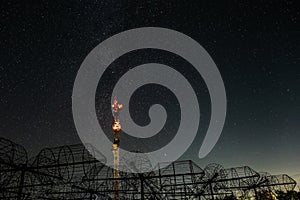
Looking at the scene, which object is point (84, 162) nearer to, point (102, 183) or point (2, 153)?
point (2, 153)

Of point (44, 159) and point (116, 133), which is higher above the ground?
point (116, 133)

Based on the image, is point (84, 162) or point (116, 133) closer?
point (84, 162)

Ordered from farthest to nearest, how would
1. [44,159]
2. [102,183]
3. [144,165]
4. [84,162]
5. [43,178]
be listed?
1. [102,183]
2. [144,165]
3. [43,178]
4. [44,159]
5. [84,162]

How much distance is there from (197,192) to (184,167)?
3.57 metres

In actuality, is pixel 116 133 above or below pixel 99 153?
above

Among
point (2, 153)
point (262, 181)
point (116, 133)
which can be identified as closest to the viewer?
point (2, 153)

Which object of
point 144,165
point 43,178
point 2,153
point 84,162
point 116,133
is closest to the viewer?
point 2,153

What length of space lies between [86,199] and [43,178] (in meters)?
7.63

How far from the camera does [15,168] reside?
1227cm

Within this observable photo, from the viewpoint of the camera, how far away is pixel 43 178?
15289 mm

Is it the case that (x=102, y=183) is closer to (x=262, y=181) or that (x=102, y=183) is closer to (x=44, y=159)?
(x=44, y=159)

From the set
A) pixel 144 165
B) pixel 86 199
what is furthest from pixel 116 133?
pixel 144 165

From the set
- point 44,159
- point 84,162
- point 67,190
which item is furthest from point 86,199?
point 84,162

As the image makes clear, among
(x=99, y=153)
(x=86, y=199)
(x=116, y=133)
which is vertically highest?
(x=116, y=133)
